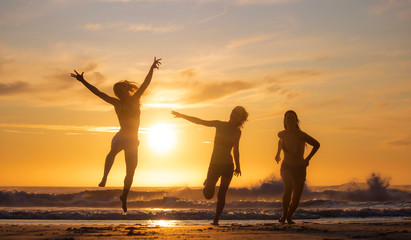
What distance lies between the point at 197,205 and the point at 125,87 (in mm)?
22513

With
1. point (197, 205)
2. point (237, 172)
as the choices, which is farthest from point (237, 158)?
point (197, 205)

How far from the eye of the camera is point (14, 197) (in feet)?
116

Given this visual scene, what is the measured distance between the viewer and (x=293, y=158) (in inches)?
485

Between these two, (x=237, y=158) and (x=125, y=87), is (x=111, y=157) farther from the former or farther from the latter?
(x=237, y=158)

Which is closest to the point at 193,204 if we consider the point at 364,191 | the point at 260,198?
the point at 260,198

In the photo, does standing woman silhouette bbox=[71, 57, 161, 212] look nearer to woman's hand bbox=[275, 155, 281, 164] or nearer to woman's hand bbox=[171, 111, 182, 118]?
woman's hand bbox=[171, 111, 182, 118]

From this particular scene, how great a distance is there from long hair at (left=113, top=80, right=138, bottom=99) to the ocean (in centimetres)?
996

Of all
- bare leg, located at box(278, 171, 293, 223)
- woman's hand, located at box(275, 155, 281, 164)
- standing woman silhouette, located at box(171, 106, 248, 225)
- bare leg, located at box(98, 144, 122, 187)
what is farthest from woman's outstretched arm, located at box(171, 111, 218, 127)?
bare leg, located at box(278, 171, 293, 223)

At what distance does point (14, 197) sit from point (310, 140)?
2763 cm

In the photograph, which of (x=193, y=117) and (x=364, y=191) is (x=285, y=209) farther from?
(x=364, y=191)

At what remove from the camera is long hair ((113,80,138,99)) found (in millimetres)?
10555

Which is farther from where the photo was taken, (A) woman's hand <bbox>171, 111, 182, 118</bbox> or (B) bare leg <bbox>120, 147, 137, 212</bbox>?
(A) woman's hand <bbox>171, 111, 182, 118</bbox>

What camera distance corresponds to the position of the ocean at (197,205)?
2087cm

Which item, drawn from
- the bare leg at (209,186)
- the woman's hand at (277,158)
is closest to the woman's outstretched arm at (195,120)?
the bare leg at (209,186)
